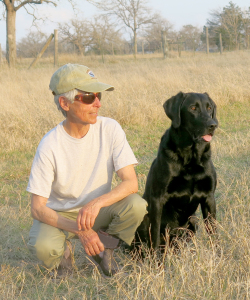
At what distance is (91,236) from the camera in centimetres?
248

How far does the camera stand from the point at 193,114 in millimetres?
2996

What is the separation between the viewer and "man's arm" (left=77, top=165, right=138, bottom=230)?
240 cm

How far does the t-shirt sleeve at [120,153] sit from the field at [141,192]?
666 millimetres

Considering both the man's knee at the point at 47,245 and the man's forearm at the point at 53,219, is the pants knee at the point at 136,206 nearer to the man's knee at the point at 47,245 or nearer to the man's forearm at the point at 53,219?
the man's forearm at the point at 53,219

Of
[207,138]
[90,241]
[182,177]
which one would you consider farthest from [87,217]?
[207,138]

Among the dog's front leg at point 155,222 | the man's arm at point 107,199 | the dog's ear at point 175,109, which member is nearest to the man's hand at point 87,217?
the man's arm at point 107,199

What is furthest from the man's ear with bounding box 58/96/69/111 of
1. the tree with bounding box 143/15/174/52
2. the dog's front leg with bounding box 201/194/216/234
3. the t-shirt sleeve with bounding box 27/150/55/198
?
the tree with bounding box 143/15/174/52

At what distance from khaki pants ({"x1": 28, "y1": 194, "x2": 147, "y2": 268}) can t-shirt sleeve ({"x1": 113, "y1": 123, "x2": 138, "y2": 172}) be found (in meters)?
0.24

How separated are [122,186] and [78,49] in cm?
3377

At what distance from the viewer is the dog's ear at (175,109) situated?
115 inches

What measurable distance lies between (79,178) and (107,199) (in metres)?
0.30

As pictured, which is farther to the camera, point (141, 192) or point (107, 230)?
point (141, 192)

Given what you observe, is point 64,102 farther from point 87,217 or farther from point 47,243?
point 47,243

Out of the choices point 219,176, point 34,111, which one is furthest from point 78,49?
point 219,176
